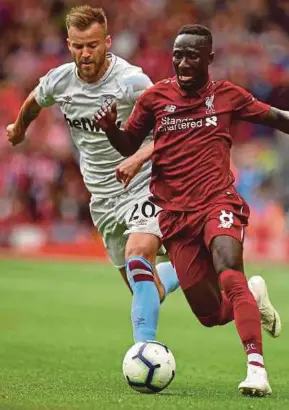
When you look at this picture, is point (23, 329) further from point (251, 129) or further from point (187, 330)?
point (251, 129)

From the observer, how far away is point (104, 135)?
799cm

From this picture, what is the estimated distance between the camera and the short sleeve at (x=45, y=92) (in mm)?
8102

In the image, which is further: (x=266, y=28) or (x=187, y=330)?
(x=266, y=28)

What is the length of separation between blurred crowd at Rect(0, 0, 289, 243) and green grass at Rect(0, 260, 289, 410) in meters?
3.52

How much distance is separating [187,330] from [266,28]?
12.5 metres

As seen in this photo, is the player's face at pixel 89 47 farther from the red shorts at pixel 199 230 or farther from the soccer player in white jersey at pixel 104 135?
the red shorts at pixel 199 230

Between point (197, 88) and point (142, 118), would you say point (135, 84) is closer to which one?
point (142, 118)

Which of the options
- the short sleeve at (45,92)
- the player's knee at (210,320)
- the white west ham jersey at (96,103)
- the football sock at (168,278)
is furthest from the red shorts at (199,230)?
the short sleeve at (45,92)

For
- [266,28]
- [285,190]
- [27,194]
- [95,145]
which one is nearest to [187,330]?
[95,145]

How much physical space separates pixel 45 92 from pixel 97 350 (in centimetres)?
234

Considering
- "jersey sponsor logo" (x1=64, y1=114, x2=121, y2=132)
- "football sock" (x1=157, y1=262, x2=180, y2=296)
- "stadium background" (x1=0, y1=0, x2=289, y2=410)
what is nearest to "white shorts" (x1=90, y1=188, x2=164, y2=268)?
"football sock" (x1=157, y1=262, x2=180, y2=296)

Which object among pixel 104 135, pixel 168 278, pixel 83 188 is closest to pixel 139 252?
pixel 168 278

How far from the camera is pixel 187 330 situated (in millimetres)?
11188

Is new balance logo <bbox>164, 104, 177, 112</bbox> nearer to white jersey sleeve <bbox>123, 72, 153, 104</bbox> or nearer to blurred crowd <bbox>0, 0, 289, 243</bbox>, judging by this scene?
white jersey sleeve <bbox>123, 72, 153, 104</bbox>
